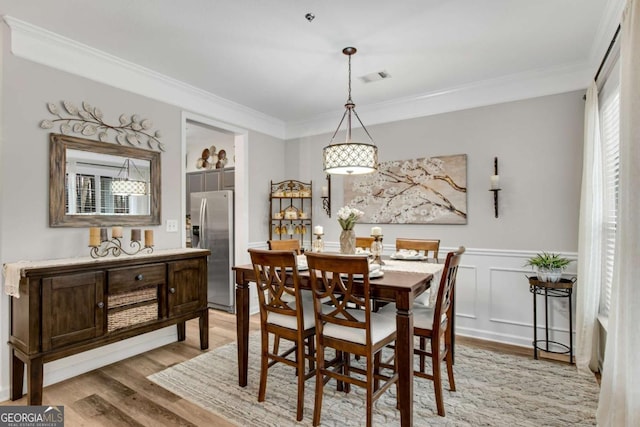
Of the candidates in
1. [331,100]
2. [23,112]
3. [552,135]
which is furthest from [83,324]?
[552,135]

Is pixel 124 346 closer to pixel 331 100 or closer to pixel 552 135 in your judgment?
pixel 331 100

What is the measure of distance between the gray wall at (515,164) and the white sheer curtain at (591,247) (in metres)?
0.42

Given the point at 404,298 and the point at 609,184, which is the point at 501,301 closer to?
the point at 609,184

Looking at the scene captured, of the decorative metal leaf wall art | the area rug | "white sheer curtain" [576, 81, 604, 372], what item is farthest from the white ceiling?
the area rug

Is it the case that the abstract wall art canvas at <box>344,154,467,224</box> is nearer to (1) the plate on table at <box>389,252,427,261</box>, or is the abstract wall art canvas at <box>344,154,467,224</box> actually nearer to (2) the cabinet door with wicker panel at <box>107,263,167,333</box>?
(1) the plate on table at <box>389,252,427,261</box>

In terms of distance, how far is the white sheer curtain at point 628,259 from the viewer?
1473 mm

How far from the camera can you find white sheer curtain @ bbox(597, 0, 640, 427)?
1.47 meters

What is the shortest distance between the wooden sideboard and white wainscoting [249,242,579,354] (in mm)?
2794

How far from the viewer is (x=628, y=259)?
1.53 metres

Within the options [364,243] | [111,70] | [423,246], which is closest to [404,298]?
[423,246]

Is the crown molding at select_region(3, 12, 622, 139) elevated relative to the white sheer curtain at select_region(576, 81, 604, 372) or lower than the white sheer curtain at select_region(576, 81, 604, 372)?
elevated

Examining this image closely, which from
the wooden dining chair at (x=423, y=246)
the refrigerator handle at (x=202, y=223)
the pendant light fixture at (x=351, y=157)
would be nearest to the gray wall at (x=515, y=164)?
the wooden dining chair at (x=423, y=246)

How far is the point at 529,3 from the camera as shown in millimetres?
2262

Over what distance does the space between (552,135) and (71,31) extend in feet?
13.8
